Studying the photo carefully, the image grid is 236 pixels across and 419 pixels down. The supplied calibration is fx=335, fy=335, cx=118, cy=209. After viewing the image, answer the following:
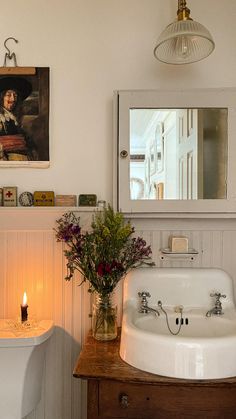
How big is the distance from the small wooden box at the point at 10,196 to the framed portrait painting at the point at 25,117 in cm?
11

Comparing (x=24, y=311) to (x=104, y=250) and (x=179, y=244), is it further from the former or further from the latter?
(x=179, y=244)

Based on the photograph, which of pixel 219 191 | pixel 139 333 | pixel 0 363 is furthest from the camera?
pixel 219 191

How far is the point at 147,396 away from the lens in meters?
0.99

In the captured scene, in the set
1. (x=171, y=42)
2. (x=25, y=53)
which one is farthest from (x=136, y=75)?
(x=25, y=53)

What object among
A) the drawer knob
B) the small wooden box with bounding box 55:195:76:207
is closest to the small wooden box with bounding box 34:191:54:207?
the small wooden box with bounding box 55:195:76:207

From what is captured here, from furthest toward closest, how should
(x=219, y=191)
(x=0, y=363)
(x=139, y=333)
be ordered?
(x=219, y=191)
(x=0, y=363)
(x=139, y=333)

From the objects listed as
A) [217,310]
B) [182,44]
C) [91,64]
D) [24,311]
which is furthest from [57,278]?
[182,44]

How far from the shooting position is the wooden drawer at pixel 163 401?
3.19 feet

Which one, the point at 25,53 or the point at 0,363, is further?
the point at 25,53

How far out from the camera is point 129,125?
1.28m

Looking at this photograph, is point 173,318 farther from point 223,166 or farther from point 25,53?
point 25,53

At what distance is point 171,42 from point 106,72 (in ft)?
1.01

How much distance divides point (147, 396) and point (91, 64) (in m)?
1.23

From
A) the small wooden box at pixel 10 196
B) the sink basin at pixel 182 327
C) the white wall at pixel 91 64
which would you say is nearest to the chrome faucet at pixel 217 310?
the sink basin at pixel 182 327
